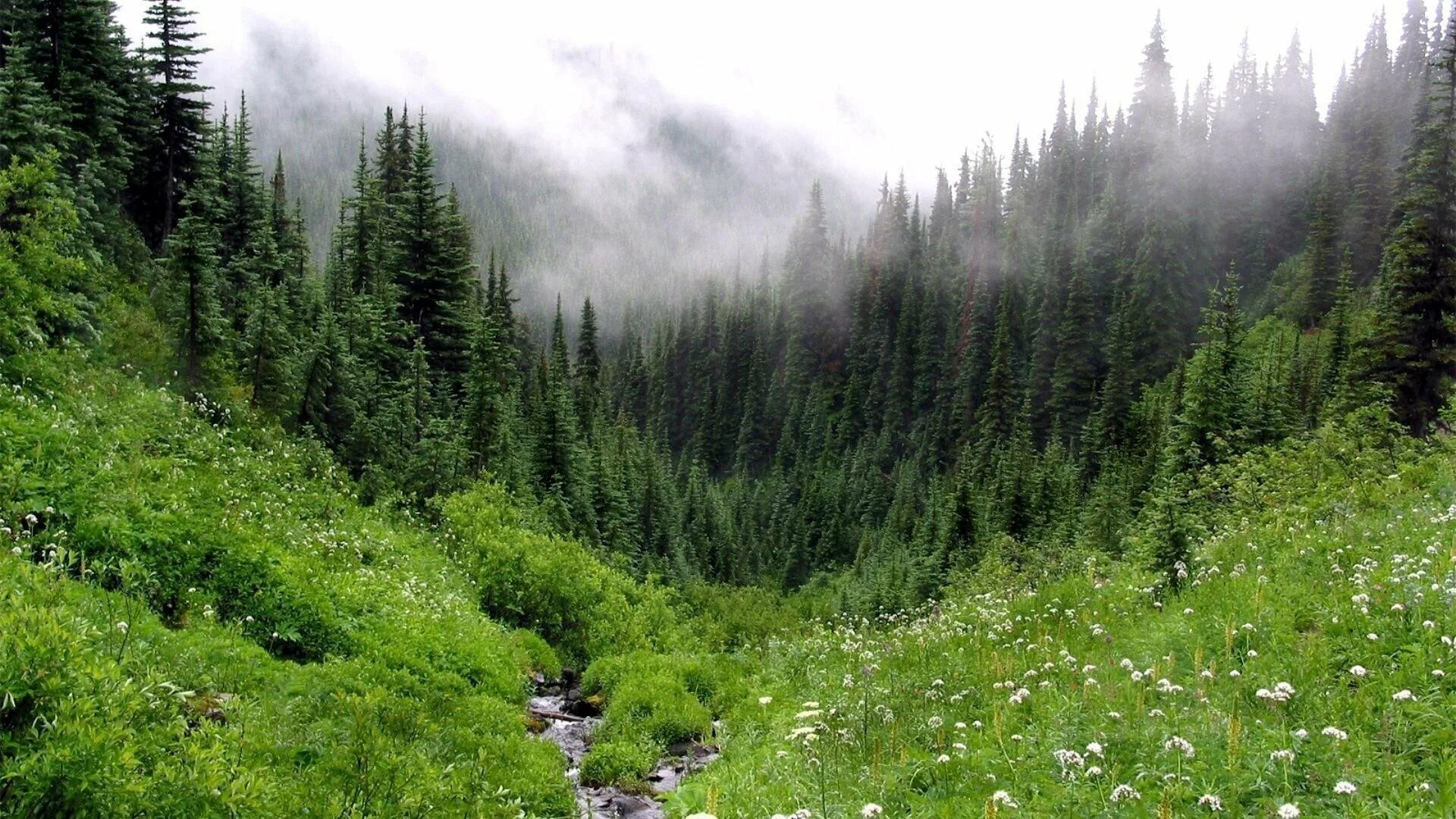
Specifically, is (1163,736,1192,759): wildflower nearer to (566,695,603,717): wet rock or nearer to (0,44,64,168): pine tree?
(566,695,603,717): wet rock

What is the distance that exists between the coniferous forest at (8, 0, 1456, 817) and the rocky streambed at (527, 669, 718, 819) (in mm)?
114

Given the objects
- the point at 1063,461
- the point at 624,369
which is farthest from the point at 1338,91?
the point at 624,369

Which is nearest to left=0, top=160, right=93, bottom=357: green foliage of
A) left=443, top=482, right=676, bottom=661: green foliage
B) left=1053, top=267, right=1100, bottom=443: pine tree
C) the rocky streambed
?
left=443, top=482, right=676, bottom=661: green foliage

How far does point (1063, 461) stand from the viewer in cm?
7756

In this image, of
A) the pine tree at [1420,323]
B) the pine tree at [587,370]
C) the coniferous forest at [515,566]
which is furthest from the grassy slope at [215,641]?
the pine tree at [587,370]

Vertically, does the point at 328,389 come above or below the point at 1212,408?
below

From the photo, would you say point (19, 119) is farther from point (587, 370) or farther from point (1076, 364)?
point (1076, 364)

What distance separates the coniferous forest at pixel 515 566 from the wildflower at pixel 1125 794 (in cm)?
19

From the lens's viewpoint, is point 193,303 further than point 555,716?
Yes

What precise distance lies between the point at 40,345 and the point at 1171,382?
7705 cm

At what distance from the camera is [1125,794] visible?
492 centimetres

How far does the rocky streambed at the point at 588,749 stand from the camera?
11031mm

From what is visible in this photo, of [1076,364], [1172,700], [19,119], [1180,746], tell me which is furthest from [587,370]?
[1180,746]

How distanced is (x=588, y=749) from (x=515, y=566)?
881cm
